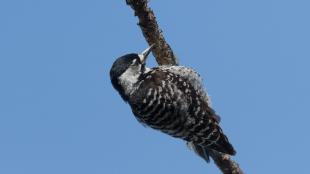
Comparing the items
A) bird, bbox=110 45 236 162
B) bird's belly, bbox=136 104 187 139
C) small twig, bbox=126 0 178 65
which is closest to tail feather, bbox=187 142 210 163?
bird, bbox=110 45 236 162

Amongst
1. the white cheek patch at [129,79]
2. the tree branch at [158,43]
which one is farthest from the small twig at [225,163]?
the white cheek patch at [129,79]

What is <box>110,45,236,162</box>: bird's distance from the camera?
4.43 m

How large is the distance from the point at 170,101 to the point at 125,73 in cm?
63

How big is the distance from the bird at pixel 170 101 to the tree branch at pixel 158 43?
0.08 m

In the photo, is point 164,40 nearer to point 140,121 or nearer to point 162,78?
point 162,78

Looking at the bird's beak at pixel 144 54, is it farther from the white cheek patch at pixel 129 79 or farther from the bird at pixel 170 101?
the white cheek patch at pixel 129 79

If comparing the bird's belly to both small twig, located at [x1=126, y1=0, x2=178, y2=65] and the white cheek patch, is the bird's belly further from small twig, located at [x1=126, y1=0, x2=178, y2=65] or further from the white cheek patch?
small twig, located at [x1=126, y1=0, x2=178, y2=65]

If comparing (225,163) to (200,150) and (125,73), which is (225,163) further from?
(125,73)

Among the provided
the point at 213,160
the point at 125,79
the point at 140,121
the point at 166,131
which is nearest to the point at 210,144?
the point at 213,160

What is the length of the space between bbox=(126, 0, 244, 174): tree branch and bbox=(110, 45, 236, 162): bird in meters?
0.08

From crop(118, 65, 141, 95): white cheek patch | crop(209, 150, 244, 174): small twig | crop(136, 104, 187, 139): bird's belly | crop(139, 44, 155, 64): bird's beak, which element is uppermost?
crop(139, 44, 155, 64): bird's beak

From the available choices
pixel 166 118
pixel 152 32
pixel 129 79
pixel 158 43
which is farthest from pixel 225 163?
pixel 152 32

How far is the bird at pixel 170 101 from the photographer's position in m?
4.43

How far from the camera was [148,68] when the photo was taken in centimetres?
505
